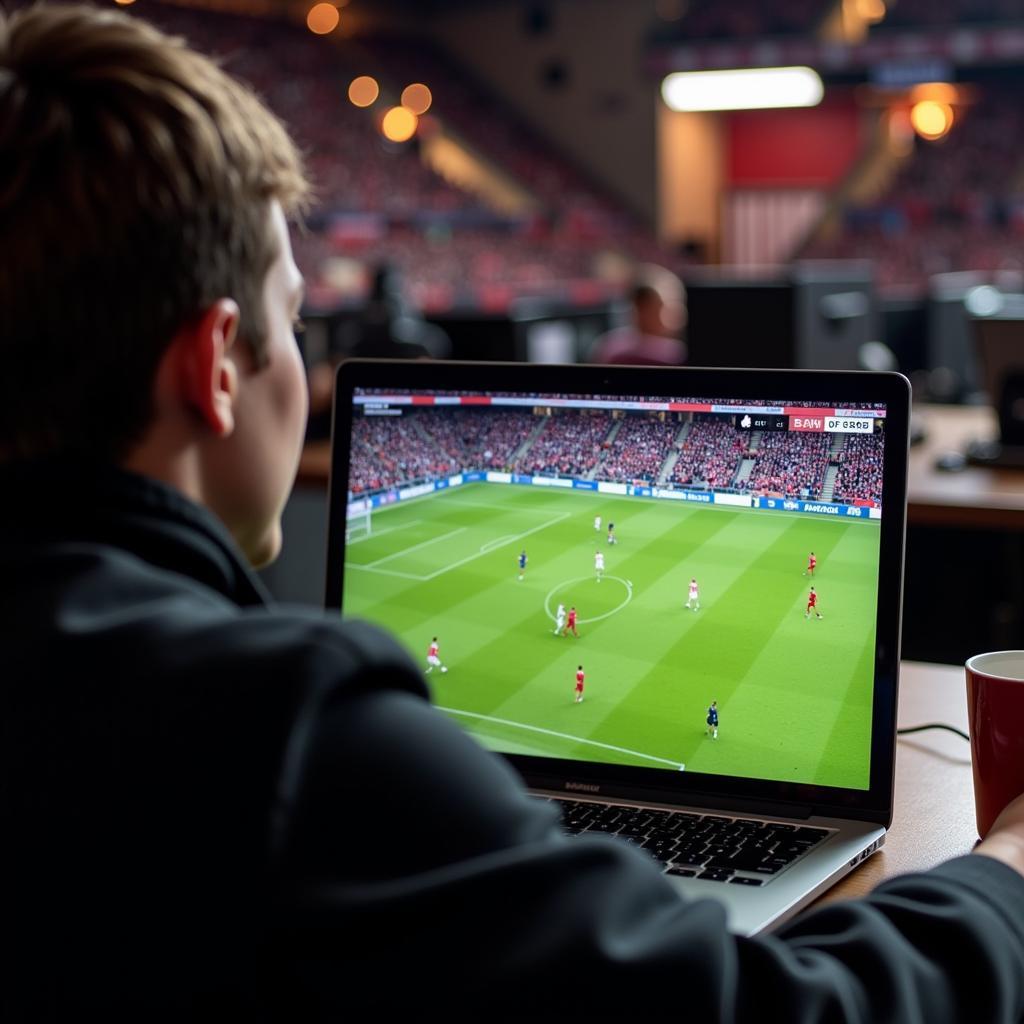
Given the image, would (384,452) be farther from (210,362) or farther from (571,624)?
(210,362)

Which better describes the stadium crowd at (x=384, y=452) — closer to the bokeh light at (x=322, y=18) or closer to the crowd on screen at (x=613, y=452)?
the crowd on screen at (x=613, y=452)

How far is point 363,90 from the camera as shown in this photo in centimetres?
1622

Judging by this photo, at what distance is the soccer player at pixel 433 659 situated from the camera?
1.31m

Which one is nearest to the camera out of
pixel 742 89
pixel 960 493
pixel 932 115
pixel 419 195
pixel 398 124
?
pixel 960 493

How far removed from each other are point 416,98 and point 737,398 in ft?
53.9

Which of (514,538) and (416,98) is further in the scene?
(416,98)

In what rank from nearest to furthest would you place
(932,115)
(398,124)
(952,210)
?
(932,115) → (952,210) → (398,124)

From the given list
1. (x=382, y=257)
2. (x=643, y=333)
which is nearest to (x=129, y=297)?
(x=643, y=333)

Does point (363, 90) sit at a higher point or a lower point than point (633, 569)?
higher

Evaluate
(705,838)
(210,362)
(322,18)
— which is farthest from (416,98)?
(210,362)

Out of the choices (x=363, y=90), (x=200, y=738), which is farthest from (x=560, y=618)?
(x=363, y=90)

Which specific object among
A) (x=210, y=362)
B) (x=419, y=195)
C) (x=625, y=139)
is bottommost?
(x=210, y=362)

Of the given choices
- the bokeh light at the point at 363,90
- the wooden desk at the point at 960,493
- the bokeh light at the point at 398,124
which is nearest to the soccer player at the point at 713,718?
the wooden desk at the point at 960,493

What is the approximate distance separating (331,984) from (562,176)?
1736 centimetres
